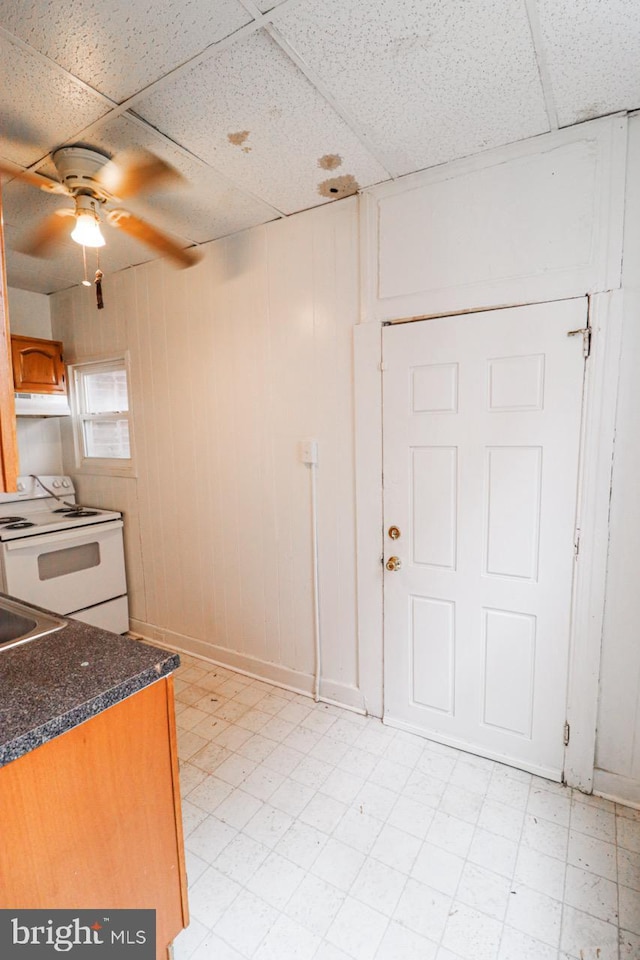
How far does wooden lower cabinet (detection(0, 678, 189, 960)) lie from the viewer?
89 cm

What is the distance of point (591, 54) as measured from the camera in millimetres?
1281

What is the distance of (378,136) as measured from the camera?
1637 millimetres

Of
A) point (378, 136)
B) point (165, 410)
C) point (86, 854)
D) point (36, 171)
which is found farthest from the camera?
point (165, 410)

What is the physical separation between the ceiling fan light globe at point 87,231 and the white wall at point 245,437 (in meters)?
0.80

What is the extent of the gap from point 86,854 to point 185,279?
263cm

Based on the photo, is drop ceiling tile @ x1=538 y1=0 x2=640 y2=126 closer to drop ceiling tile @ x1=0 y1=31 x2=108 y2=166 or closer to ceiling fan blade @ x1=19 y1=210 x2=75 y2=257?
drop ceiling tile @ x1=0 y1=31 x2=108 y2=166

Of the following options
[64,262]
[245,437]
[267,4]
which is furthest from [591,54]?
[64,262]

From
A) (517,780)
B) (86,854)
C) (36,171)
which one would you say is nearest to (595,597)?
(517,780)

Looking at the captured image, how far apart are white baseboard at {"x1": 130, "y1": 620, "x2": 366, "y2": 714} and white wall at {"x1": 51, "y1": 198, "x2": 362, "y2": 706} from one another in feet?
0.04

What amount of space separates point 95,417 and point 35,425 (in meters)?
0.53

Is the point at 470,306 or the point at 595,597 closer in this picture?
the point at 595,597

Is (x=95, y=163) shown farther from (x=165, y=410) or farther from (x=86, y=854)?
(x=86, y=854)

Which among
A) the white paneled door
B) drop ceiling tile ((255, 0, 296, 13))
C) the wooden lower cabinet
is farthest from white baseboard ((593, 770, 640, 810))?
drop ceiling tile ((255, 0, 296, 13))

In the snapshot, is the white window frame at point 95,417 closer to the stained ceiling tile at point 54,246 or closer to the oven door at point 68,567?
the oven door at point 68,567
